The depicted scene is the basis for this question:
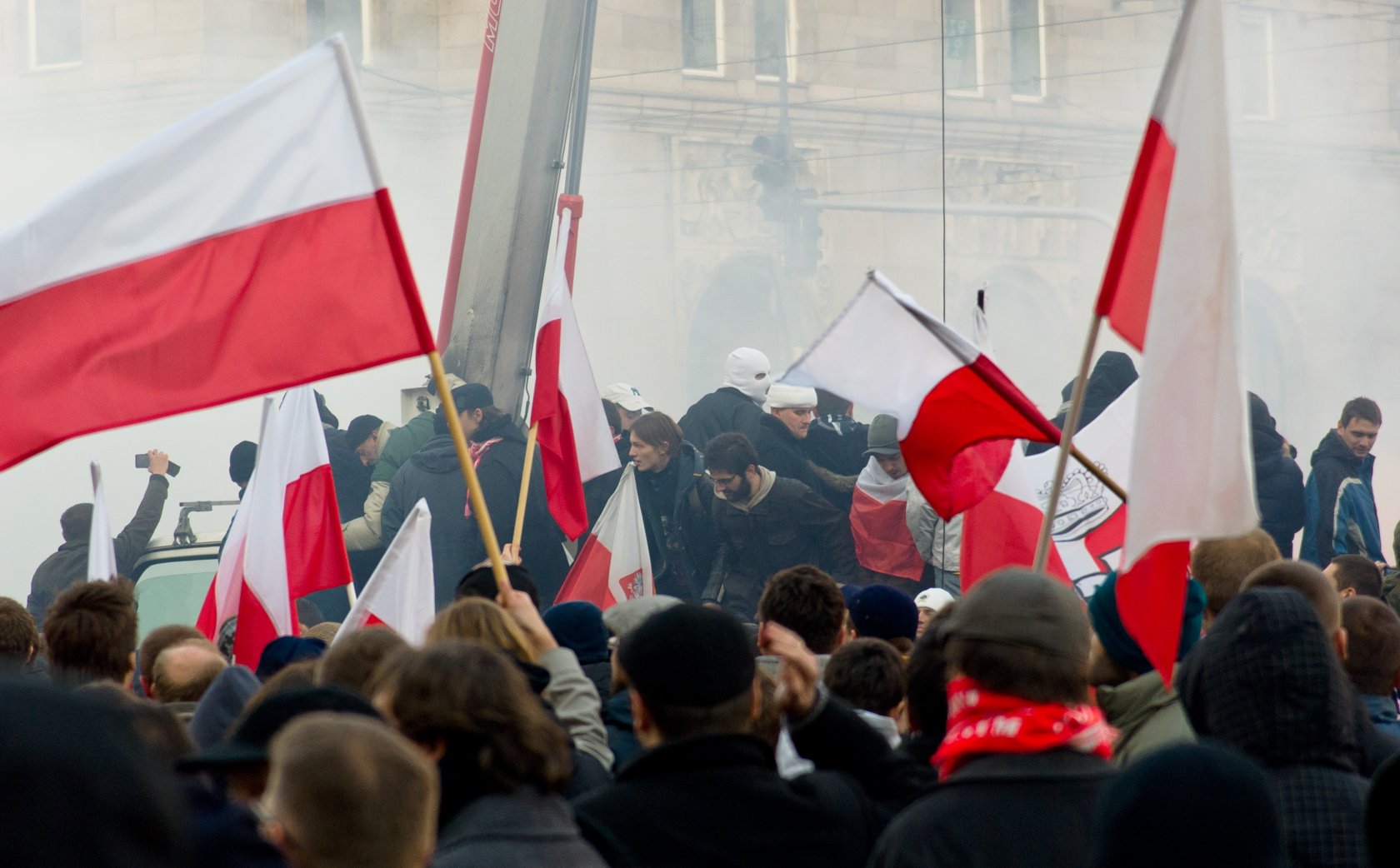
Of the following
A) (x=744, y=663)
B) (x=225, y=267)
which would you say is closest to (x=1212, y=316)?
(x=744, y=663)

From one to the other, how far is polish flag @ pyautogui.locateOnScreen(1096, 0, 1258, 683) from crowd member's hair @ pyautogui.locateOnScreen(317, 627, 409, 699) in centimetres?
136

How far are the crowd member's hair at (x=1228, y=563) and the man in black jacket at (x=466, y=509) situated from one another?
4.03 metres

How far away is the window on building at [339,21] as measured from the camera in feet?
62.7

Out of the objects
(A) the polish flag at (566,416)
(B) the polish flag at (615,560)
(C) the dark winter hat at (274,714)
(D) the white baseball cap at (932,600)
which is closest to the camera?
(C) the dark winter hat at (274,714)

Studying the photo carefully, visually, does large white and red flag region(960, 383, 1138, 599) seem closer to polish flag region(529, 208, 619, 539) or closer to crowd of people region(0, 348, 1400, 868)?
crowd of people region(0, 348, 1400, 868)

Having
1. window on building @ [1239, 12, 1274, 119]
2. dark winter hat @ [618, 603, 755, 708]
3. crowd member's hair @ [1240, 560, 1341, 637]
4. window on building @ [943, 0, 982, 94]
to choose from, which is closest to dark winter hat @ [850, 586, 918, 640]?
crowd member's hair @ [1240, 560, 1341, 637]

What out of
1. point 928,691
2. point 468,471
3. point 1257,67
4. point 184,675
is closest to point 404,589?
point 184,675

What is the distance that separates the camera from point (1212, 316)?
3.51m

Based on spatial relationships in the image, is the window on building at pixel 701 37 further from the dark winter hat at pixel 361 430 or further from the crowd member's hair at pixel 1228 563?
the crowd member's hair at pixel 1228 563

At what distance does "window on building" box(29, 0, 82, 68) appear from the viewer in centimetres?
1853

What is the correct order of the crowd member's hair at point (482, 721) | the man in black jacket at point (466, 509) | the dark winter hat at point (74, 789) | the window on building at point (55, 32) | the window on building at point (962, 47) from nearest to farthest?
the dark winter hat at point (74, 789) < the crowd member's hair at point (482, 721) < the man in black jacket at point (466, 509) < the window on building at point (55, 32) < the window on building at point (962, 47)

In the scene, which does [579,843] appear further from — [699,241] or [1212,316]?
[699,241]

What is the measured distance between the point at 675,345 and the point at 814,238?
2277 millimetres

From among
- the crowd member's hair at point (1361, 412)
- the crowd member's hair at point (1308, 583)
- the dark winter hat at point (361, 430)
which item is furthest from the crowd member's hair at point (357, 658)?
the crowd member's hair at point (1361, 412)
